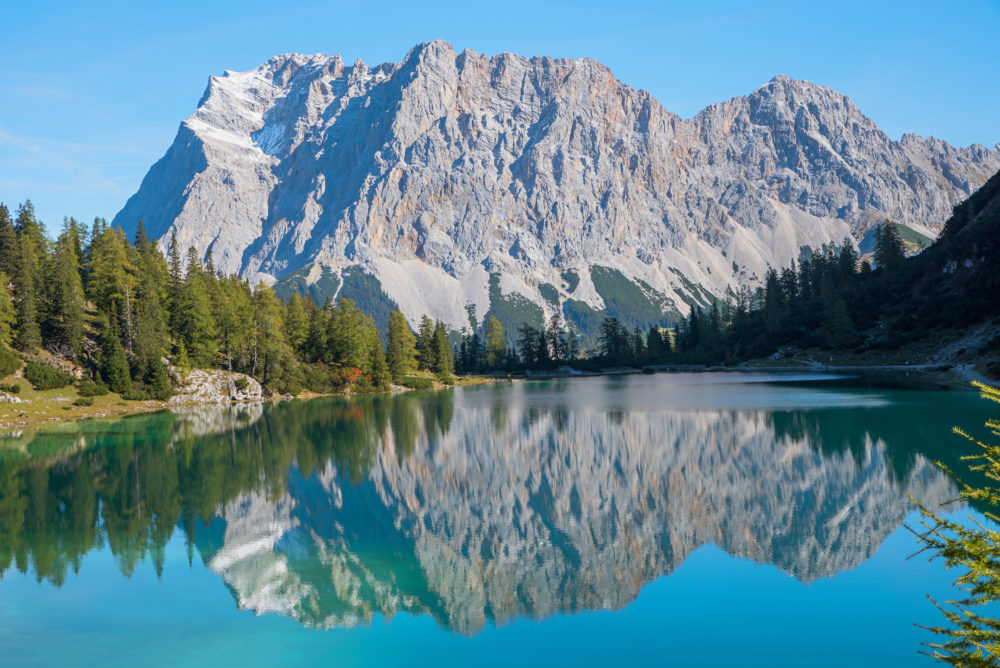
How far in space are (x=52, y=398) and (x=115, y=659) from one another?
60110 millimetres

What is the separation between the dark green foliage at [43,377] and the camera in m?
62.9

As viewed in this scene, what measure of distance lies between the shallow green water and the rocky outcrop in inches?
1381

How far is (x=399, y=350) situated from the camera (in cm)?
11269

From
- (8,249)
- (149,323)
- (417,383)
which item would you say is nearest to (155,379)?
(149,323)

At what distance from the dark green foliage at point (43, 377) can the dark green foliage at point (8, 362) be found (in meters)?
0.97

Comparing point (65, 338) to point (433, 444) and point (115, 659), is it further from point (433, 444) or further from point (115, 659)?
point (115, 659)

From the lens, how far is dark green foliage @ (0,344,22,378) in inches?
2372

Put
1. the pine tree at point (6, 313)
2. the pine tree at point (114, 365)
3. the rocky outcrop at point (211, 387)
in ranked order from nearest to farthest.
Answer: the pine tree at point (6, 313) < the pine tree at point (114, 365) < the rocky outcrop at point (211, 387)

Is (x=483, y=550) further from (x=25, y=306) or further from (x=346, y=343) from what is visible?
(x=346, y=343)

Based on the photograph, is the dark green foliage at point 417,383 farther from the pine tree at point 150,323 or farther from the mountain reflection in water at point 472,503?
the mountain reflection in water at point 472,503

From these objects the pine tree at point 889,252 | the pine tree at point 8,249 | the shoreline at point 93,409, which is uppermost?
the pine tree at point 889,252

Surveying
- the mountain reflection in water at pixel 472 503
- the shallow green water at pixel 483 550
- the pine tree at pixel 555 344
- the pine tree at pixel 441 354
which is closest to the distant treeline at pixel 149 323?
the pine tree at pixel 441 354

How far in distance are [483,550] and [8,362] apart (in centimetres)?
6005

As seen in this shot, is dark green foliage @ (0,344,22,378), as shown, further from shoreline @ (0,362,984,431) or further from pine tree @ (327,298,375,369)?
pine tree @ (327,298,375,369)
